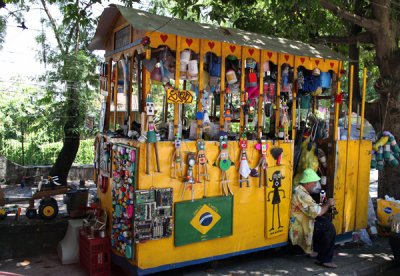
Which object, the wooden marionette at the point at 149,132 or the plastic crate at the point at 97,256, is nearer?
the wooden marionette at the point at 149,132

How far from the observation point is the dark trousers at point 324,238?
504 centimetres

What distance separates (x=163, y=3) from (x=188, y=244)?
10.1 meters

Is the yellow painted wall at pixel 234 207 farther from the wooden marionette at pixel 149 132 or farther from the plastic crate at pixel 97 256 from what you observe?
the plastic crate at pixel 97 256

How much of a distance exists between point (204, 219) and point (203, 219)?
0.01 m

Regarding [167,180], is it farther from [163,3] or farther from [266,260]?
[163,3]

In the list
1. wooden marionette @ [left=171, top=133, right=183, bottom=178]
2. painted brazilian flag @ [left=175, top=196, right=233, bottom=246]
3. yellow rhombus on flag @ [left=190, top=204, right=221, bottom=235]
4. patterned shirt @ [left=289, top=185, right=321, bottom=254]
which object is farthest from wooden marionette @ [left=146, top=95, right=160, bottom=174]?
patterned shirt @ [left=289, top=185, right=321, bottom=254]

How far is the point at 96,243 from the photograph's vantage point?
4512 millimetres

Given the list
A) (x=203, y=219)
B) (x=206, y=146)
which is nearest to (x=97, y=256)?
(x=203, y=219)

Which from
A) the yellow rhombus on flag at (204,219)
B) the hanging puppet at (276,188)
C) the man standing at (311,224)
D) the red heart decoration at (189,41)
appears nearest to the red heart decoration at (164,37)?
the red heart decoration at (189,41)

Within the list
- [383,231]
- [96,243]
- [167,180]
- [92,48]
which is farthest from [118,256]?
[383,231]

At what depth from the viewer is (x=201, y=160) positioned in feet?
14.5

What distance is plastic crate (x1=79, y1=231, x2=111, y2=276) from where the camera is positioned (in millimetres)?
4473

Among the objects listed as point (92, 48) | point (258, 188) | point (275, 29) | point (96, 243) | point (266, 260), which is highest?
point (275, 29)

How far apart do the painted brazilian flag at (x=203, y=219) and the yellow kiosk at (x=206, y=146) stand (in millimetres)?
13
